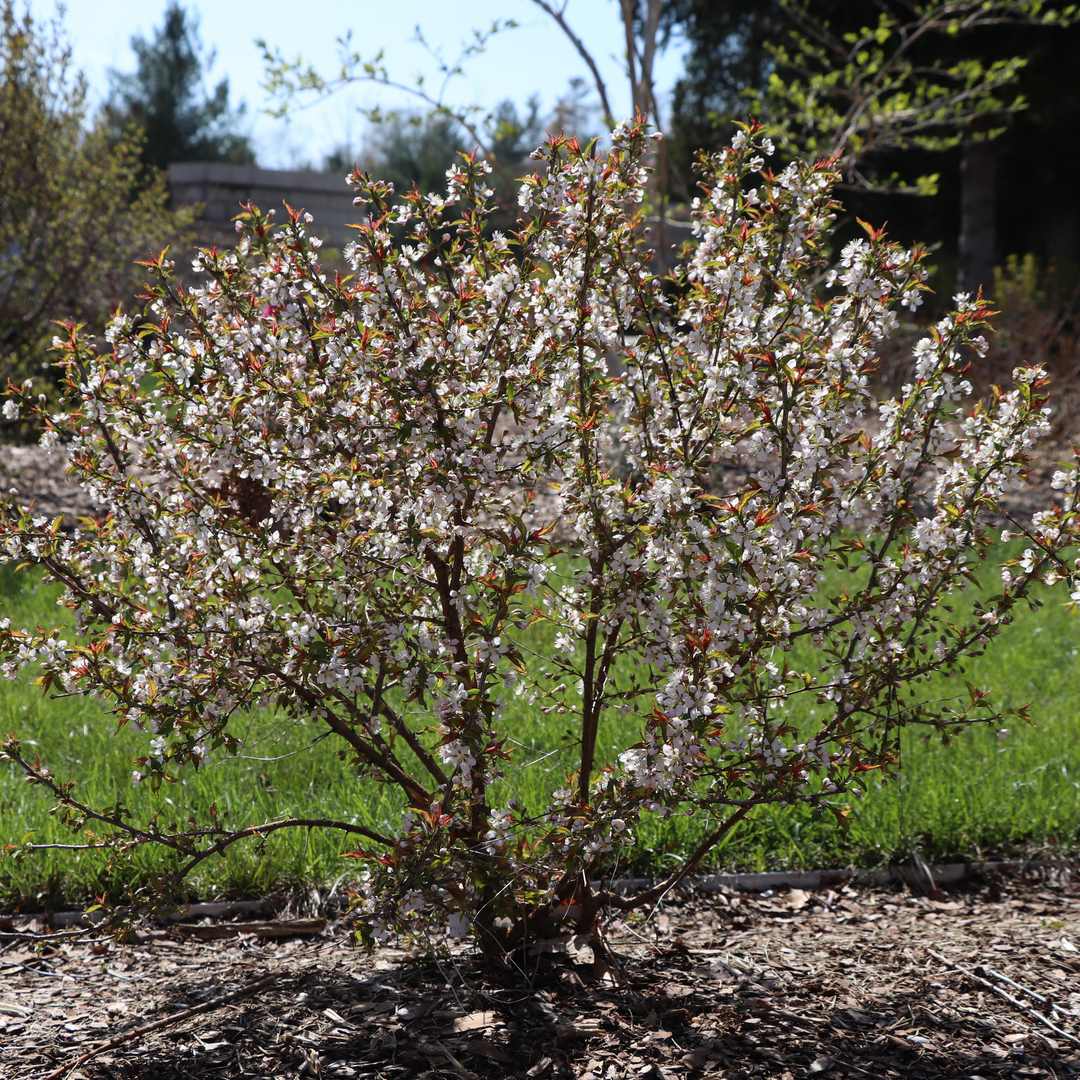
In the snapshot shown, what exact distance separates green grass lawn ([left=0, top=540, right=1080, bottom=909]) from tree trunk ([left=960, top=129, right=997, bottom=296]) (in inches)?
390

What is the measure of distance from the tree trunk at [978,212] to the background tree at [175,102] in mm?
18193

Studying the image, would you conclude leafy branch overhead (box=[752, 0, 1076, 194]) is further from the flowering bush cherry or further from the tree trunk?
the tree trunk

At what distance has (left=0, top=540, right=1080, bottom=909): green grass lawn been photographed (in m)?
3.00

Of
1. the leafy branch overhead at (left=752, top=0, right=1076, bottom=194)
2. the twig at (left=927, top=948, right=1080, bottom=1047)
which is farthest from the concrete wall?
the twig at (left=927, top=948, right=1080, bottom=1047)

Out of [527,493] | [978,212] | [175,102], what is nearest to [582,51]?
[527,493]

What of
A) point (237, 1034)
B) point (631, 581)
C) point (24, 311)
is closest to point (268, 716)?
point (237, 1034)

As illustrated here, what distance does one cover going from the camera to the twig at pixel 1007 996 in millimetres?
2346

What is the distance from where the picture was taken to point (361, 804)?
3189 millimetres

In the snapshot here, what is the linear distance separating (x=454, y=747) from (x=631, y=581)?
53cm

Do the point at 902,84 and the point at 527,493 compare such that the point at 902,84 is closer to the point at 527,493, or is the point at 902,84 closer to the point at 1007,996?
the point at 527,493

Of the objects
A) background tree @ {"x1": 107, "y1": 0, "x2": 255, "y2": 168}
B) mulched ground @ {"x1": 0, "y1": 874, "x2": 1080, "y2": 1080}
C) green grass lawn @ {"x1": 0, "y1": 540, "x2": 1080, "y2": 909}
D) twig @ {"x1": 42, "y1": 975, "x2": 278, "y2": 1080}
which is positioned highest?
background tree @ {"x1": 107, "y1": 0, "x2": 255, "y2": 168}

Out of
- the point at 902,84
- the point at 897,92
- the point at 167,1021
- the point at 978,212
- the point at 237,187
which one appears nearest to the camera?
the point at 167,1021

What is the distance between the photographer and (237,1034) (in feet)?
7.45

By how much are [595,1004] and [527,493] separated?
4.08ft
